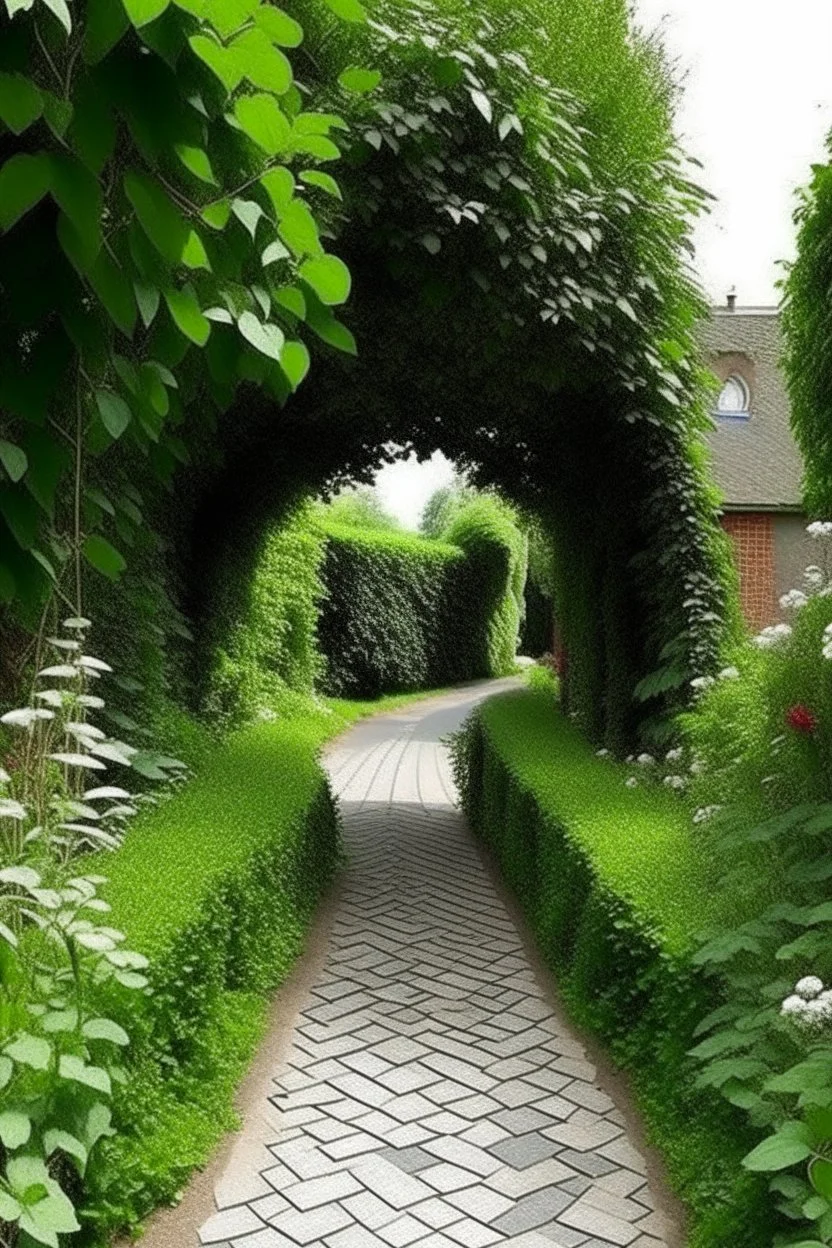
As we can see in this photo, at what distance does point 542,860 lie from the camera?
17.5ft

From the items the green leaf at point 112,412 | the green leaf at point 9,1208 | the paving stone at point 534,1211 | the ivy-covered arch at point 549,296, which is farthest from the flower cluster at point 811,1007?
the ivy-covered arch at point 549,296

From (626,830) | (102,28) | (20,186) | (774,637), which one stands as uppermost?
(102,28)

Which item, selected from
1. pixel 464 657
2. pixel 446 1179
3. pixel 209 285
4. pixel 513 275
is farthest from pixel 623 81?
pixel 464 657

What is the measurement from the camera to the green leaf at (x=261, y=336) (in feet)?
5.13

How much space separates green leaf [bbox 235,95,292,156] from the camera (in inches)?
57.9

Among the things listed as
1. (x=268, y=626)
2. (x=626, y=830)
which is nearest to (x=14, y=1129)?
(x=626, y=830)

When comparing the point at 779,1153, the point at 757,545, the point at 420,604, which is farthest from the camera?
the point at 420,604

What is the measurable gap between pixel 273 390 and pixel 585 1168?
8.79 ft

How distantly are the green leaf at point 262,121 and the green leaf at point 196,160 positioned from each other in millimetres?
101

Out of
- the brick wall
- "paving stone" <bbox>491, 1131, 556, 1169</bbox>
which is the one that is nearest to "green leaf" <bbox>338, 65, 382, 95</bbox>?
"paving stone" <bbox>491, 1131, 556, 1169</bbox>

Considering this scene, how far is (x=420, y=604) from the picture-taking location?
21781 millimetres

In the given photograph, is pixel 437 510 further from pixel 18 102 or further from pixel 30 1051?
pixel 18 102

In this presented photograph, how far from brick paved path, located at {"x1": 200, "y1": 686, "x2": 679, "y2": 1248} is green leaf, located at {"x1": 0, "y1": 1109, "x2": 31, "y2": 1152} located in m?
1.13

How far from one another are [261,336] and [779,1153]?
6.13ft
